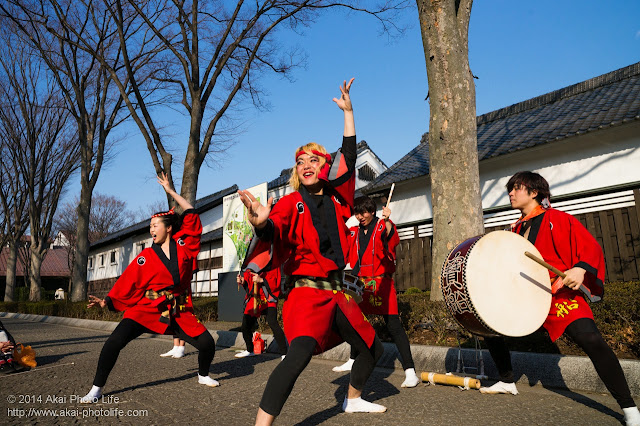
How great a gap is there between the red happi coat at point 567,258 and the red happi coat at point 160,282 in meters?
3.15

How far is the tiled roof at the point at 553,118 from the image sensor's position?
10.0 metres

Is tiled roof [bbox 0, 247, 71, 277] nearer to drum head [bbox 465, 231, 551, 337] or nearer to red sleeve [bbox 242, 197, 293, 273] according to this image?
red sleeve [bbox 242, 197, 293, 273]

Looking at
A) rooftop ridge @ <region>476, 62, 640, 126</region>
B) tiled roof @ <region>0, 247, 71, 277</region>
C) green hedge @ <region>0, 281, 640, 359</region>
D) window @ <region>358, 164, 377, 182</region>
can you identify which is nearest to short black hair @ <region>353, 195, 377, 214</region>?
green hedge @ <region>0, 281, 640, 359</region>

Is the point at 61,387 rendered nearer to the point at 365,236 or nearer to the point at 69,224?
the point at 365,236

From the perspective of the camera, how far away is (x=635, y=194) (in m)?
9.16

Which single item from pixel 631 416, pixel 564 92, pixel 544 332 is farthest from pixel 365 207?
pixel 564 92

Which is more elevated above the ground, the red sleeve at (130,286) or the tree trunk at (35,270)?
the tree trunk at (35,270)

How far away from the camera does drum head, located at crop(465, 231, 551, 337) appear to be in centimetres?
334

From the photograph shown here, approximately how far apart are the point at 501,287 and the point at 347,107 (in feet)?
5.47

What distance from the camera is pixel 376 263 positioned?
5023 millimetres

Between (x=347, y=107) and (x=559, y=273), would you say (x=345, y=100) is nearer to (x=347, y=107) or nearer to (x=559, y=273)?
(x=347, y=107)

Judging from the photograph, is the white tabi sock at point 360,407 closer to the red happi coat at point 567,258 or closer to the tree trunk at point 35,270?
the red happi coat at point 567,258

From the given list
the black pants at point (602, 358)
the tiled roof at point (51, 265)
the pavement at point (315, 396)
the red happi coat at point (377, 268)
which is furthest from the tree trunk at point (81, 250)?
the tiled roof at point (51, 265)

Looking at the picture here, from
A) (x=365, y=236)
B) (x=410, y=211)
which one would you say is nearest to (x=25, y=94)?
(x=410, y=211)
